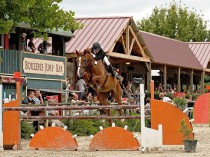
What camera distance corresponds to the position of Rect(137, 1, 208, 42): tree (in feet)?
266

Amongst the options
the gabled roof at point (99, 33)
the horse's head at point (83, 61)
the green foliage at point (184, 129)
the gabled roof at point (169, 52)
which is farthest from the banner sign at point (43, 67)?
the green foliage at point (184, 129)

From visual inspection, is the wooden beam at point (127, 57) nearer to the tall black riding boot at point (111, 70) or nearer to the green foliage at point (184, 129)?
the tall black riding boot at point (111, 70)

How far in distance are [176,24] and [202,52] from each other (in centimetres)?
2536

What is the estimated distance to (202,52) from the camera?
57.1 metres

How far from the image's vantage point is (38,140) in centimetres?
1783

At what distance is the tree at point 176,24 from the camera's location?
8094 cm

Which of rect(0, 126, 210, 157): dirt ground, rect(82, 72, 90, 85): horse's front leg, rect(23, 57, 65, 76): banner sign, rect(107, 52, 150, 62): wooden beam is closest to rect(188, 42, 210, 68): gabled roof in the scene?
rect(107, 52, 150, 62): wooden beam

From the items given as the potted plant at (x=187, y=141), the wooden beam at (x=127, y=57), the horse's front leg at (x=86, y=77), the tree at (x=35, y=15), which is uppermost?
the tree at (x=35, y=15)

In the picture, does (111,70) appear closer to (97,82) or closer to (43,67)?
(97,82)

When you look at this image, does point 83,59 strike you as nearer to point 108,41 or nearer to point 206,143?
point 206,143

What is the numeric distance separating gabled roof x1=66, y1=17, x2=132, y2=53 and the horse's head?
16460 millimetres

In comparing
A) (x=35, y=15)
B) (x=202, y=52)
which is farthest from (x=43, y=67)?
(x=202, y=52)

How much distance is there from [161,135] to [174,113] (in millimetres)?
717

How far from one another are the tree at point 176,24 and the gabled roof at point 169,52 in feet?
78.6
